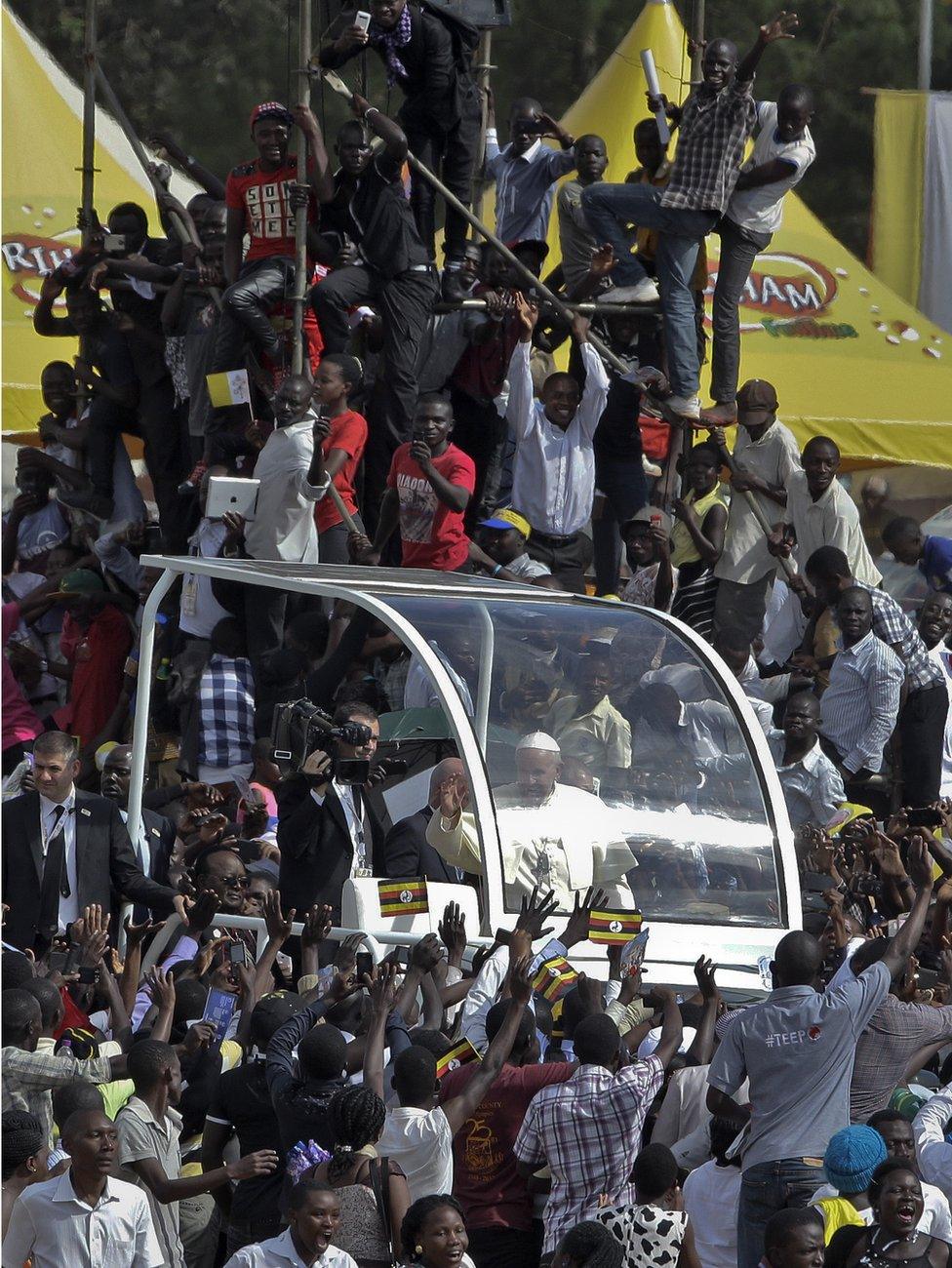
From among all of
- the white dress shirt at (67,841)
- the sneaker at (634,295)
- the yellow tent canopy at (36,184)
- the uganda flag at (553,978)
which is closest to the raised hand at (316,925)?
the uganda flag at (553,978)

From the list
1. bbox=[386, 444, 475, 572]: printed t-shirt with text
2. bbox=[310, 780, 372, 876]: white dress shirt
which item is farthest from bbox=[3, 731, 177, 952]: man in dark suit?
bbox=[386, 444, 475, 572]: printed t-shirt with text

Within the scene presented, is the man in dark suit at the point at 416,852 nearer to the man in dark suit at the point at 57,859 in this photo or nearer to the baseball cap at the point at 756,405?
the man in dark suit at the point at 57,859

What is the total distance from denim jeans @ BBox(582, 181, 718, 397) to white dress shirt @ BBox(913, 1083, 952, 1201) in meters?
6.96

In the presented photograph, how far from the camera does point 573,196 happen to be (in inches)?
590

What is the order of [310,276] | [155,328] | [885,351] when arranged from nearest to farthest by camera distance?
[310,276], [155,328], [885,351]

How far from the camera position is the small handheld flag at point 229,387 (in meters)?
13.9

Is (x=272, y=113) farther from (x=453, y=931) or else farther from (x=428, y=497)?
(x=453, y=931)

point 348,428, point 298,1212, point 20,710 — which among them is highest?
point 348,428

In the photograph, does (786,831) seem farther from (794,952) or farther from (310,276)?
(310,276)

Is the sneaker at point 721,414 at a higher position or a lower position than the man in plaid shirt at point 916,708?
higher

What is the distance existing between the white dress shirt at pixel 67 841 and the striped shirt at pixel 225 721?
2669 millimetres

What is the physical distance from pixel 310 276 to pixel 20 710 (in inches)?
129

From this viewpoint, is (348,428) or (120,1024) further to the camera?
(348,428)

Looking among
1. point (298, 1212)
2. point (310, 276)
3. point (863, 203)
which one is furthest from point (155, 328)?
point (863, 203)
